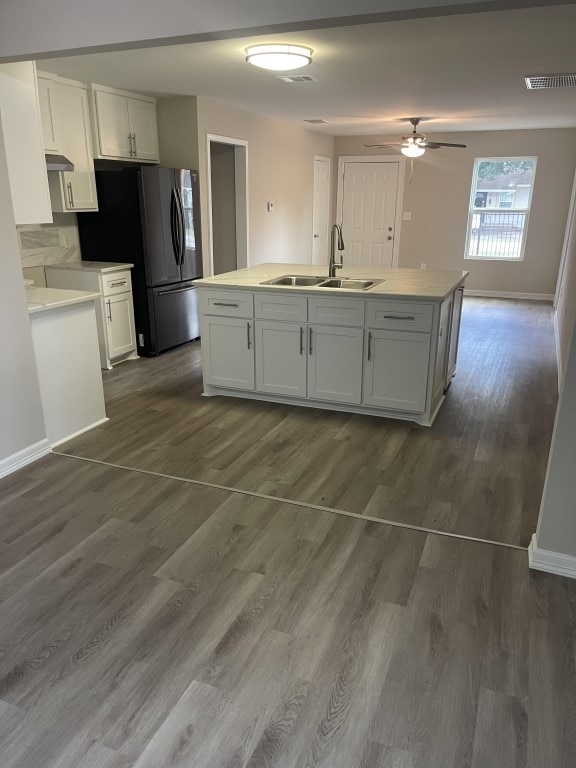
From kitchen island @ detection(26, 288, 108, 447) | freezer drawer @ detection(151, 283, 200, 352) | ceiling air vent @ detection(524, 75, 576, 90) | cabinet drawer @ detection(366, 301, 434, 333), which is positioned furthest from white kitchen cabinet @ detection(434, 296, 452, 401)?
freezer drawer @ detection(151, 283, 200, 352)

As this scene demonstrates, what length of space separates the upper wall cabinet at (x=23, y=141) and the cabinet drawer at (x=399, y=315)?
2.14m

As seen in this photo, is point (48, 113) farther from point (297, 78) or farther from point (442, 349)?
point (442, 349)

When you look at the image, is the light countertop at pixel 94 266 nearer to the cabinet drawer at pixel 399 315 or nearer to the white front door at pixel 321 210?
the cabinet drawer at pixel 399 315

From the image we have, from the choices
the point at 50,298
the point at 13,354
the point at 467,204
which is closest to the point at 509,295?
the point at 467,204

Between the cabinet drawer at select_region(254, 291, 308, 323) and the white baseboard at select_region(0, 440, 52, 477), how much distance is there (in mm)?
1676

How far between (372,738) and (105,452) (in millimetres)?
2360

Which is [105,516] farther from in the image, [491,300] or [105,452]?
[491,300]

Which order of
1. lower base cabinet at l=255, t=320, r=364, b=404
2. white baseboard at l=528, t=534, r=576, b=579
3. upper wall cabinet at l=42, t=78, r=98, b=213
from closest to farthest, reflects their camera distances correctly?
white baseboard at l=528, t=534, r=576, b=579 < lower base cabinet at l=255, t=320, r=364, b=404 < upper wall cabinet at l=42, t=78, r=98, b=213

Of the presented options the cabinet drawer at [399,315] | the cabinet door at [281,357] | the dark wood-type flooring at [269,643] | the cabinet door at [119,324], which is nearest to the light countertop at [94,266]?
the cabinet door at [119,324]

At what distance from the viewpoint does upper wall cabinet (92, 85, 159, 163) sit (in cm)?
500

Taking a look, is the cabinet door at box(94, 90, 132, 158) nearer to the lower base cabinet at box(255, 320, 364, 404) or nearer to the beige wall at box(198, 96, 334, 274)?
the beige wall at box(198, 96, 334, 274)

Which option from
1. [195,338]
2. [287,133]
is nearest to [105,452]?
[195,338]

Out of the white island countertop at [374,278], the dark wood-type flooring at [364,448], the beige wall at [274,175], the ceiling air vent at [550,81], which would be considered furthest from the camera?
the beige wall at [274,175]

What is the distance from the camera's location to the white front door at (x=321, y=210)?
29.0 ft
